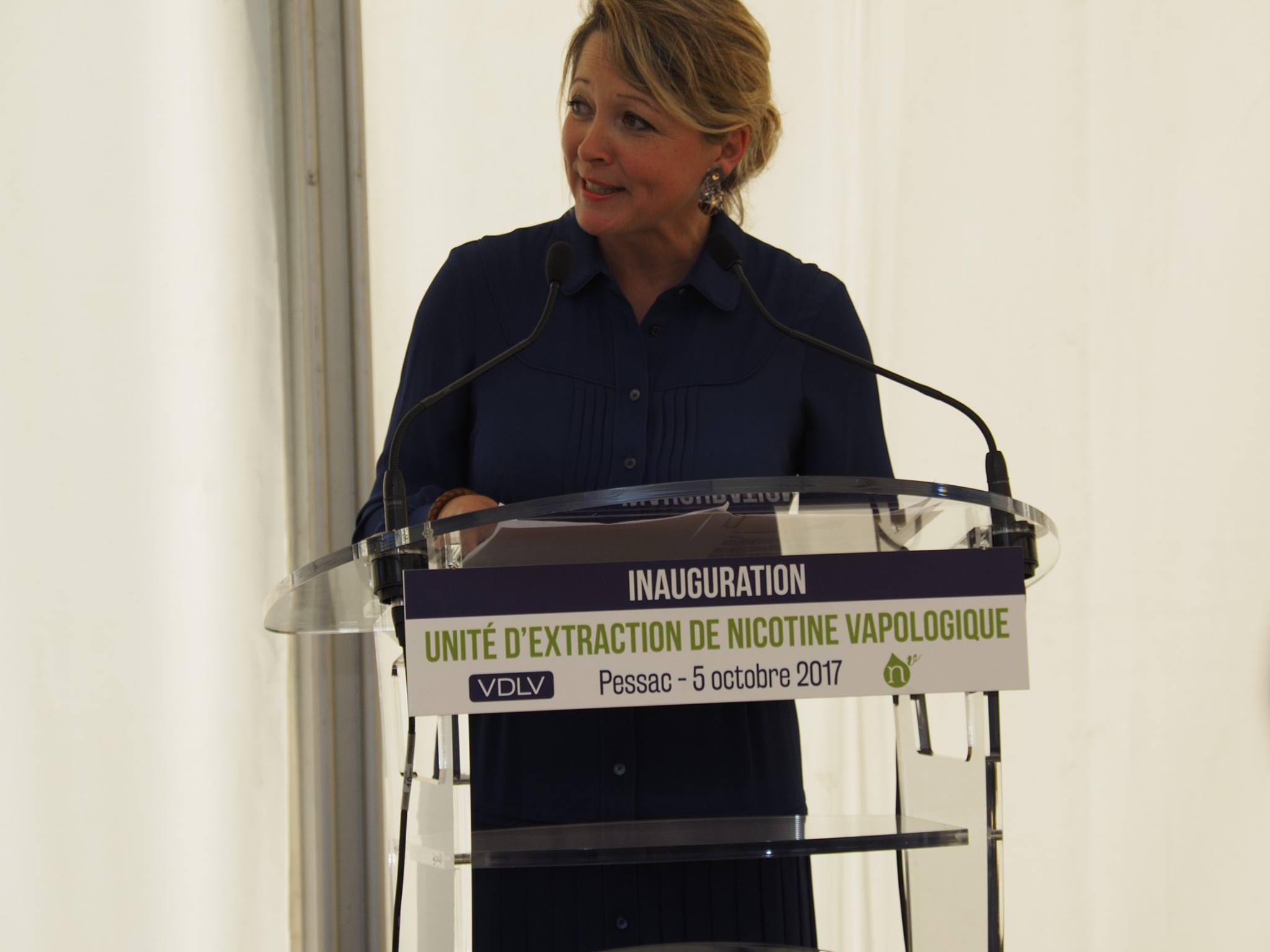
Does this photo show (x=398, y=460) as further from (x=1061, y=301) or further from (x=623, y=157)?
(x=1061, y=301)

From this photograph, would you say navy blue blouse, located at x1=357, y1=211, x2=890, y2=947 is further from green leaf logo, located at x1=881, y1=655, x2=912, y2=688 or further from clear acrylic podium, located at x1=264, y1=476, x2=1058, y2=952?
green leaf logo, located at x1=881, y1=655, x2=912, y2=688

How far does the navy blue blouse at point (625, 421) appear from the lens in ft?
3.54

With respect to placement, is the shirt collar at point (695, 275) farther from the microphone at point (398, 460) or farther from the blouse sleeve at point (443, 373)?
the microphone at point (398, 460)

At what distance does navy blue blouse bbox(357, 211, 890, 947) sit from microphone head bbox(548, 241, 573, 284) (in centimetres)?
19

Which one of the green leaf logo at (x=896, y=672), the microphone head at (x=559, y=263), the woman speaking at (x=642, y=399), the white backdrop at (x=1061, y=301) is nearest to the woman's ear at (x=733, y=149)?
the woman speaking at (x=642, y=399)

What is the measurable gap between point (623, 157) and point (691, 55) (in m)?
0.15

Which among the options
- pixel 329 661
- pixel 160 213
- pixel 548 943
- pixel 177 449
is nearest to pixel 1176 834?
pixel 548 943

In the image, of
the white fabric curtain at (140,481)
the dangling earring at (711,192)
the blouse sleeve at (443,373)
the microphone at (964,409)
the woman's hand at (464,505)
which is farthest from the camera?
the white fabric curtain at (140,481)

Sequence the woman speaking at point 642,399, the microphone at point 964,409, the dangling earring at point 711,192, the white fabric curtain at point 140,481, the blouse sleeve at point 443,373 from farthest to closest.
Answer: the white fabric curtain at point 140,481 < the dangling earring at point 711,192 < the blouse sleeve at point 443,373 < the woman speaking at point 642,399 < the microphone at point 964,409

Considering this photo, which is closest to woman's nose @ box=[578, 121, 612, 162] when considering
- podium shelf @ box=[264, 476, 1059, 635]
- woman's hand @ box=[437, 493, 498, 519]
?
woman's hand @ box=[437, 493, 498, 519]

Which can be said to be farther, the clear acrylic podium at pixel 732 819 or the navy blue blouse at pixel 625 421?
the navy blue blouse at pixel 625 421

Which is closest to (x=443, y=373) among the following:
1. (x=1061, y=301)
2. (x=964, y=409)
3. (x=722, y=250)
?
(x=722, y=250)

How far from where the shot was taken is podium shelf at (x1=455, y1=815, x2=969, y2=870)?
77 centimetres

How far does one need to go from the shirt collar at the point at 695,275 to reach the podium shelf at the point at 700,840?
1.90ft
